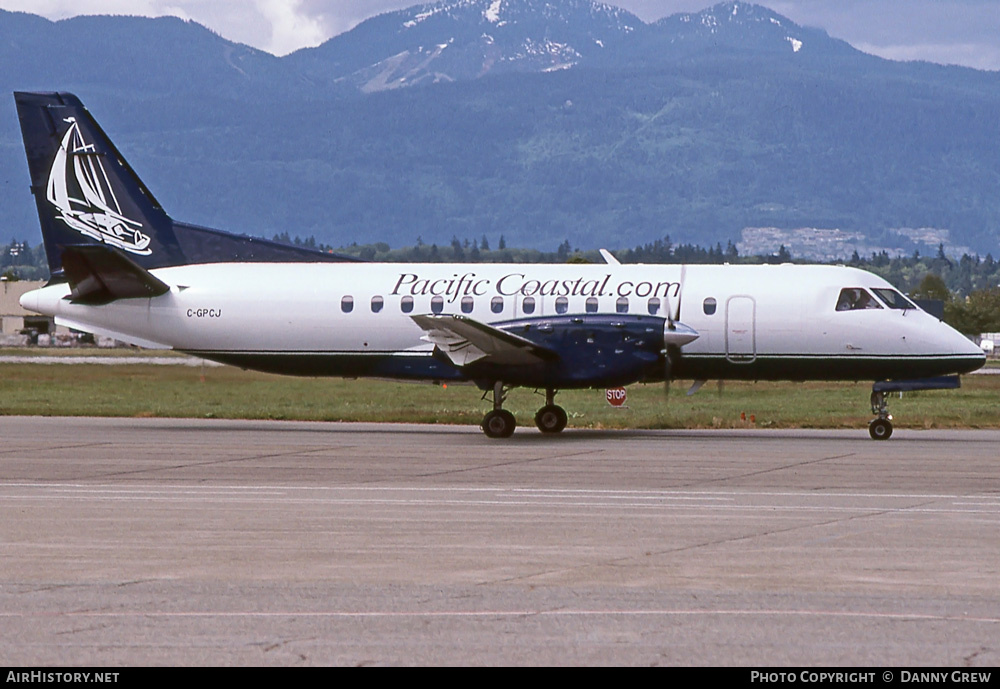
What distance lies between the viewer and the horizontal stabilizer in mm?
30772

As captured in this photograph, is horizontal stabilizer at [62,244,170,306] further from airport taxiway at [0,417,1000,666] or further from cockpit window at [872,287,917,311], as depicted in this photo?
cockpit window at [872,287,917,311]

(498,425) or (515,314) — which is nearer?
(498,425)

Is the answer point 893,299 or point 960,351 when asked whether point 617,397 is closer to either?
point 893,299

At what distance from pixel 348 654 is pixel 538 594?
2.74 meters

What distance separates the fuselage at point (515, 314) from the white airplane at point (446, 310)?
1.4 inches

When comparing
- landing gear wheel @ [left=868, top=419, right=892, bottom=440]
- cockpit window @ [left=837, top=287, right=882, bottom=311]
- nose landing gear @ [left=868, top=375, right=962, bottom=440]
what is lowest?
landing gear wheel @ [left=868, top=419, right=892, bottom=440]

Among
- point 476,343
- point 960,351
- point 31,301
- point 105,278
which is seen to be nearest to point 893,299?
point 960,351

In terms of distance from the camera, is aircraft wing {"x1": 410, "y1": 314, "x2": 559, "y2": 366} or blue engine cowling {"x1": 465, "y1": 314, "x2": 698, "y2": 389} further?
blue engine cowling {"x1": 465, "y1": 314, "x2": 698, "y2": 389}

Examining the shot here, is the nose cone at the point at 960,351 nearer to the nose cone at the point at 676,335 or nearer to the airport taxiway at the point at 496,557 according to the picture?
the airport taxiway at the point at 496,557

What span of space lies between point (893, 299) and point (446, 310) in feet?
31.4

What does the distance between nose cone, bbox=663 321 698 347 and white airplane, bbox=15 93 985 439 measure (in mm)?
64

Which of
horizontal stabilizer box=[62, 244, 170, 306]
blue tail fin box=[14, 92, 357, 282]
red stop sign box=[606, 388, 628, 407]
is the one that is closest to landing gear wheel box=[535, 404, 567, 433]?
blue tail fin box=[14, 92, 357, 282]

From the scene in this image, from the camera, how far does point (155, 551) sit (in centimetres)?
1382

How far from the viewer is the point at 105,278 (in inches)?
1228
